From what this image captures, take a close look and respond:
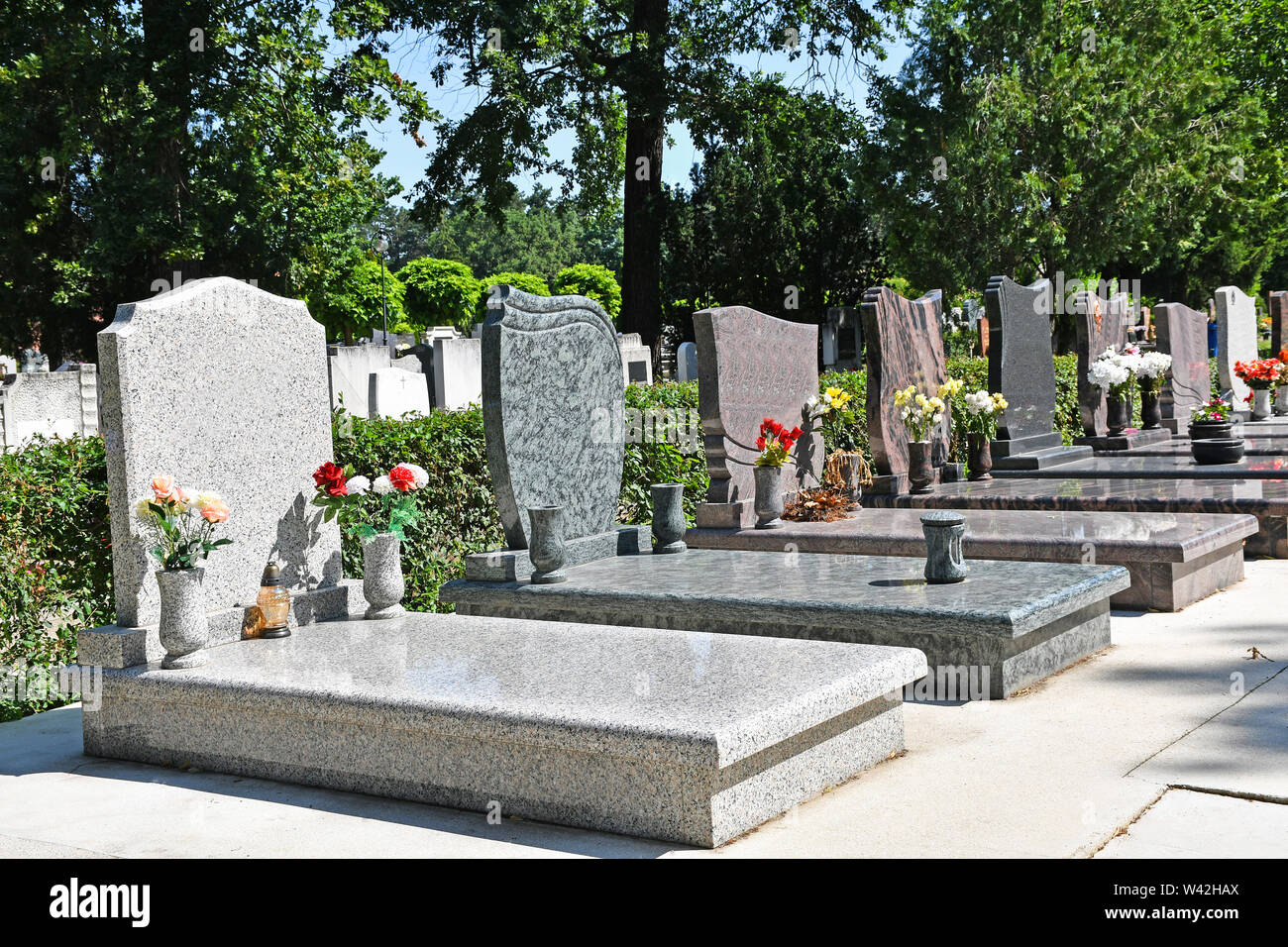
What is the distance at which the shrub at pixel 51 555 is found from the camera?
20.2ft

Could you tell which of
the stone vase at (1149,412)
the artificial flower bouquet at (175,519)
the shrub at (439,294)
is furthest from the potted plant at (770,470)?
the shrub at (439,294)

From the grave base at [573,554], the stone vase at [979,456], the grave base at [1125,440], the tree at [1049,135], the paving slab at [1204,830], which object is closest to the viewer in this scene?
the paving slab at [1204,830]

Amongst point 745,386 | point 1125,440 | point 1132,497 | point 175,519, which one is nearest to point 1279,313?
point 1125,440

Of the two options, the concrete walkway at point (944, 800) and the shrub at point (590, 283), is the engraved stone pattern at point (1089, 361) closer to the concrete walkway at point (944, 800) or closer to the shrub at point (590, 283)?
the concrete walkway at point (944, 800)

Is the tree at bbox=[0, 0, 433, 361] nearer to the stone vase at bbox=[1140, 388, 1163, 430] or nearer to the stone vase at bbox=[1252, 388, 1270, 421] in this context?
the stone vase at bbox=[1140, 388, 1163, 430]

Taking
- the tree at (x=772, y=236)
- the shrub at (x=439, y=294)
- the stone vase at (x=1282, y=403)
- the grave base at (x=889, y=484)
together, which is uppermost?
the shrub at (x=439, y=294)

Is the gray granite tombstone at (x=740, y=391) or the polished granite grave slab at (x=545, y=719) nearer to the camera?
the polished granite grave slab at (x=545, y=719)

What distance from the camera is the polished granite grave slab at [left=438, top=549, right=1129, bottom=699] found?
582 centimetres

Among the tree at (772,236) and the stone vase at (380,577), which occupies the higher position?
the tree at (772,236)

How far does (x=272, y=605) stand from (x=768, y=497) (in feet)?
13.8

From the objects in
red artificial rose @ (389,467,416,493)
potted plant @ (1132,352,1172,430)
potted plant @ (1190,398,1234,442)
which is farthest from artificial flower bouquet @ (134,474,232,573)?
potted plant @ (1132,352,1172,430)

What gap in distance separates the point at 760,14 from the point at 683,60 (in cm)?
237

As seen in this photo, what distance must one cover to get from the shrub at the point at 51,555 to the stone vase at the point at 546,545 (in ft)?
7.78

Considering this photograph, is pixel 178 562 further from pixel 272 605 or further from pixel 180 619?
pixel 272 605
